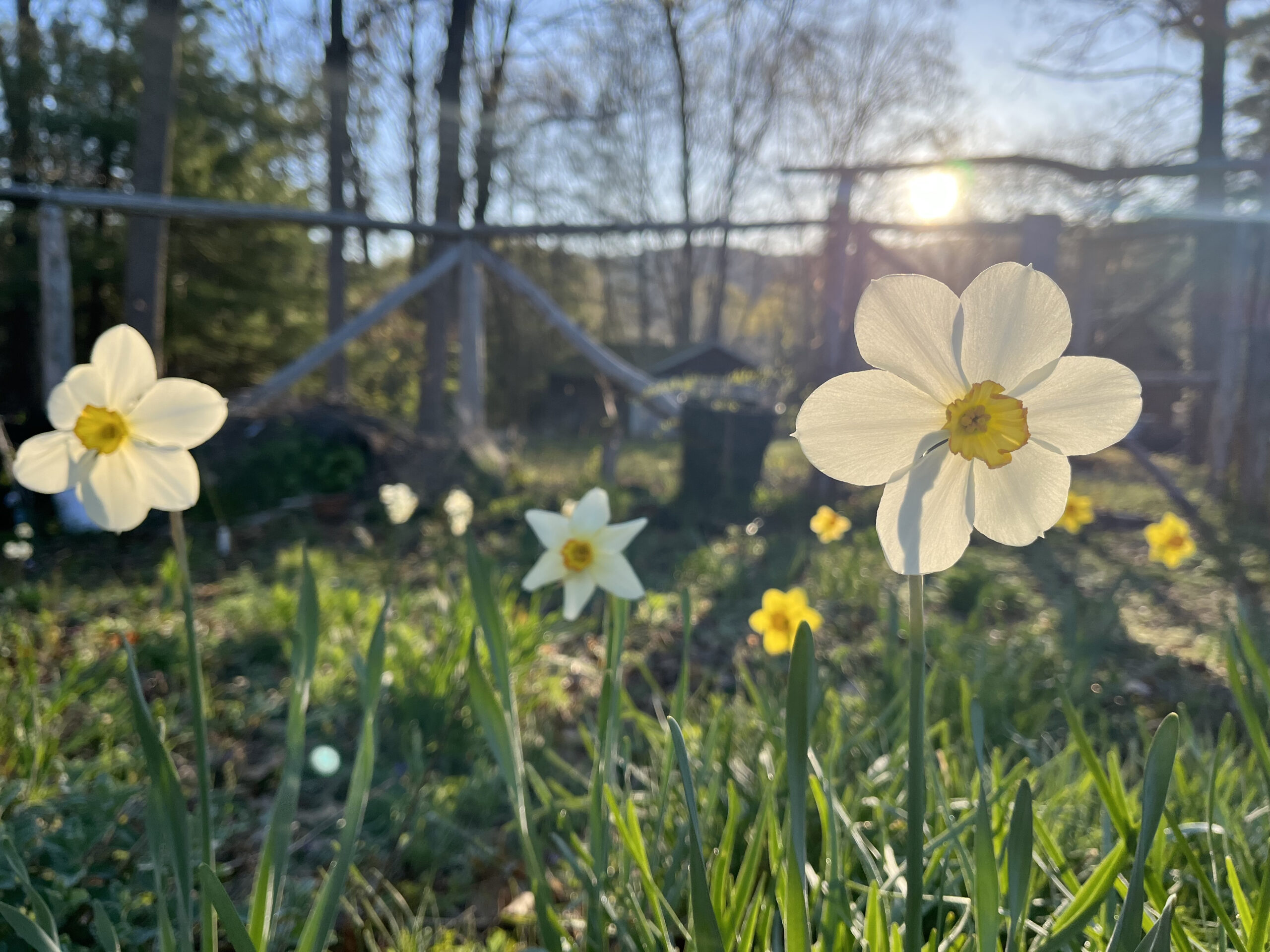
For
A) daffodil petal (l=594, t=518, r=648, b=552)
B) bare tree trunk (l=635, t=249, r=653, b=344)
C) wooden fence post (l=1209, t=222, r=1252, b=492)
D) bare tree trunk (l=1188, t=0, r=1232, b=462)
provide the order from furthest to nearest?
bare tree trunk (l=635, t=249, r=653, b=344) < bare tree trunk (l=1188, t=0, r=1232, b=462) < wooden fence post (l=1209, t=222, r=1252, b=492) < daffodil petal (l=594, t=518, r=648, b=552)

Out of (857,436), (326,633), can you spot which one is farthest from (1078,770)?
(326,633)

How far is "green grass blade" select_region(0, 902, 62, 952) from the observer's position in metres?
0.68

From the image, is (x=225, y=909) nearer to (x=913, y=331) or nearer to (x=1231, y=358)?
(x=913, y=331)

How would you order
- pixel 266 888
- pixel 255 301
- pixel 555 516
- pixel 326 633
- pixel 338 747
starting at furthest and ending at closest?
pixel 255 301, pixel 326 633, pixel 338 747, pixel 555 516, pixel 266 888

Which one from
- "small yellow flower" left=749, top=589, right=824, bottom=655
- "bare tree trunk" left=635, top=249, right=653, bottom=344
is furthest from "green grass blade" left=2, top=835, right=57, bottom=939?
"bare tree trunk" left=635, top=249, right=653, bottom=344

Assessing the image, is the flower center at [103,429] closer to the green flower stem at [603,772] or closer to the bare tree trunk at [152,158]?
the green flower stem at [603,772]

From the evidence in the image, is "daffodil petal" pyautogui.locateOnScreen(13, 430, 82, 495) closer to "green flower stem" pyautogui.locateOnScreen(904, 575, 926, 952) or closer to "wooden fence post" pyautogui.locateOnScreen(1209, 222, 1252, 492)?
"green flower stem" pyautogui.locateOnScreen(904, 575, 926, 952)

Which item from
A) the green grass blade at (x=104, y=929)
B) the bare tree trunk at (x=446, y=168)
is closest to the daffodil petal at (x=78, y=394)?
the green grass blade at (x=104, y=929)

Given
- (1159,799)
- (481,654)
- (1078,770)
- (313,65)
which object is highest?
(313,65)

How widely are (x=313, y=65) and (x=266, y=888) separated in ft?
37.7

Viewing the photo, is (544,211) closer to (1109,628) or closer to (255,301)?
(255,301)

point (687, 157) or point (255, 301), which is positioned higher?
point (687, 157)

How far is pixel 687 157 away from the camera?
15812 millimetres

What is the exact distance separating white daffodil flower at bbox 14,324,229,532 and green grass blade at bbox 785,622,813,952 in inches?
28.8
